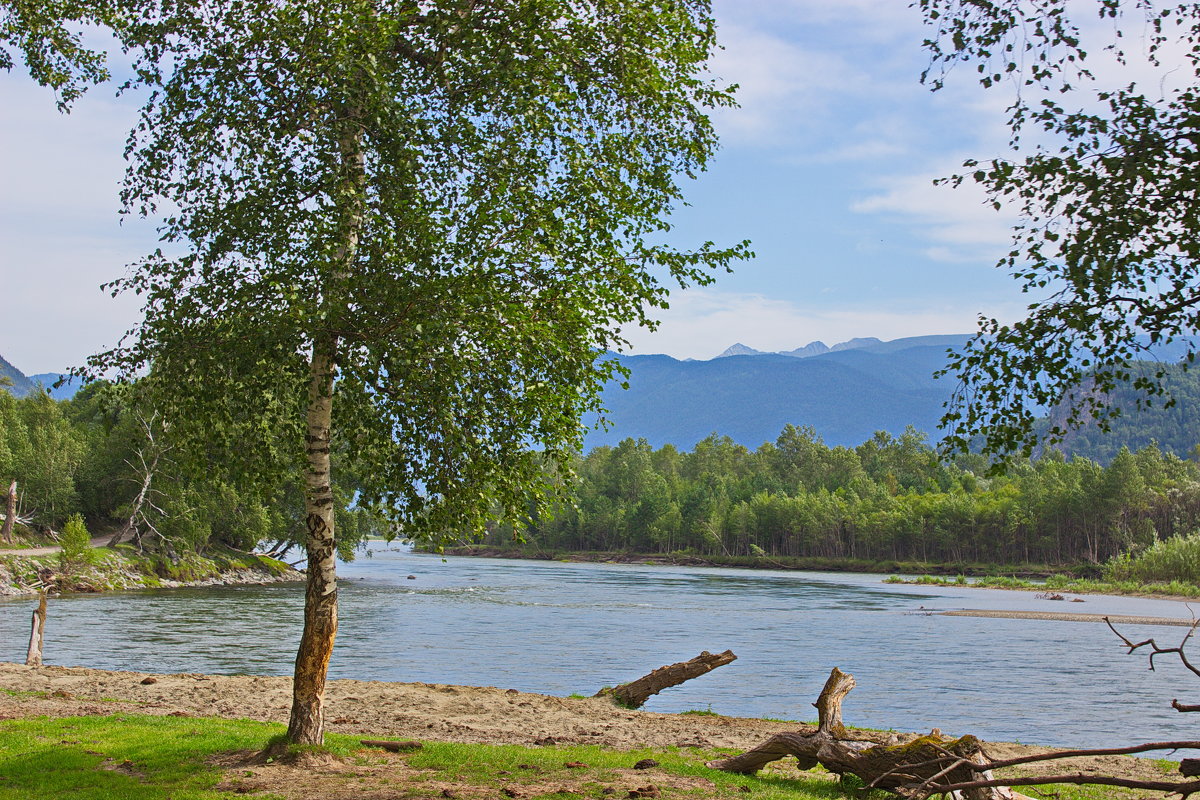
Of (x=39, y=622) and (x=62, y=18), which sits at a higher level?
(x=62, y=18)

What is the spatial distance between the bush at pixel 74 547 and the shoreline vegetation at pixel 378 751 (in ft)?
102

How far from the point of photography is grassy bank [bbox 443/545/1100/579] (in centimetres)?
12056

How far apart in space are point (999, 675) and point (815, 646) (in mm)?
8282

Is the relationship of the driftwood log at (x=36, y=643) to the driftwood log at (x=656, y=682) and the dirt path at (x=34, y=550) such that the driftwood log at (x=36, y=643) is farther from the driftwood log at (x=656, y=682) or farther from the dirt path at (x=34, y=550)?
the dirt path at (x=34, y=550)

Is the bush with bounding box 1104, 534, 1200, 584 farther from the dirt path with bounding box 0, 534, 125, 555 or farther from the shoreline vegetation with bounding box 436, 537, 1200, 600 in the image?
the dirt path with bounding box 0, 534, 125, 555

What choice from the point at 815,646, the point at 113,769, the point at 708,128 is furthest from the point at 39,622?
the point at 815,646

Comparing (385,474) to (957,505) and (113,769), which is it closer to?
(113,769)

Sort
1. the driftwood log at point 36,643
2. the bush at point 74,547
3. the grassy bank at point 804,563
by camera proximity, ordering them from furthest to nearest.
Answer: the grassy bank at point 804,563
the bush at point 74,547
the driftwood log at point 36,643

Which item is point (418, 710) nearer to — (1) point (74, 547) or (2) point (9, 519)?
(1) point (74, 547)

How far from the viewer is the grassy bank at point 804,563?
120562 millimetres

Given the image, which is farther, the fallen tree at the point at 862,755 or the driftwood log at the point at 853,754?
the driftwood log at the point at 853,754

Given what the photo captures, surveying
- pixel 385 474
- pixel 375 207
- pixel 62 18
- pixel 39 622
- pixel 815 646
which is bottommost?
pixel 815 646

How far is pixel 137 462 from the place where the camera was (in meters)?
67.4

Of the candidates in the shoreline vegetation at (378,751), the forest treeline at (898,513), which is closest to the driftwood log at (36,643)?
→ the shoreline vegetation at (378,751)
